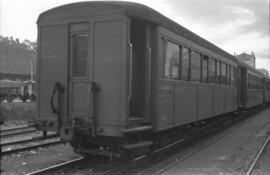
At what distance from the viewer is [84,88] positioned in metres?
7.59

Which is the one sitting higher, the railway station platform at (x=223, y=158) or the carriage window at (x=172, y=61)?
the carriage window at (x=172, y=61)

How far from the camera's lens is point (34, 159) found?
343 inches

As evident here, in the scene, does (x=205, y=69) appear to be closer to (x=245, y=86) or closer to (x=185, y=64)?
(x=185, y=64)

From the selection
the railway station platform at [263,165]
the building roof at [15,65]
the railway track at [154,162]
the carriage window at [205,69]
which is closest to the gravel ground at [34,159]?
the railway track at [154,162]

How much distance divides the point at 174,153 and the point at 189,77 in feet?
6.61

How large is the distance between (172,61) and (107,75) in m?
2.14


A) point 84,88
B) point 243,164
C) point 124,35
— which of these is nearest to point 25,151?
A: point 84,88

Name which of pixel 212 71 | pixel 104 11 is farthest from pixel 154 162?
pixel 212 71

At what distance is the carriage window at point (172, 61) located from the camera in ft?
28.3

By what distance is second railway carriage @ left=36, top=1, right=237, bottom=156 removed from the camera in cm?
728

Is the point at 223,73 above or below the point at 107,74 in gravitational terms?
above

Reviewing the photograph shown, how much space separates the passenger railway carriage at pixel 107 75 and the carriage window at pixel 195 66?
122cm

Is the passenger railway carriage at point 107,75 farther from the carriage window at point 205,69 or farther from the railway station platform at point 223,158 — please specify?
the carriage window at point 205,69

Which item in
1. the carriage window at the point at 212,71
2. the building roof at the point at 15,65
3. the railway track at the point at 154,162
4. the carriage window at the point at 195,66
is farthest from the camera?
the building roof at the point at 15,65
